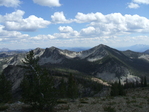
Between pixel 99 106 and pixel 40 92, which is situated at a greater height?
pixel 40 92

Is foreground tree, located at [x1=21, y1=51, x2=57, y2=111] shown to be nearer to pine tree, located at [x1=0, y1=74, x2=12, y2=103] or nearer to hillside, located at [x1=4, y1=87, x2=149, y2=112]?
hillside, located at [x1=4, y1=87, x2=149, y2=112]

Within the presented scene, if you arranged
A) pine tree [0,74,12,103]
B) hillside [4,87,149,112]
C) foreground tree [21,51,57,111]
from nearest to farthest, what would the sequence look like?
foreground tree [21,51,57,111] < hillside [4,87,149,112] < pine tree [0,74,12,103]

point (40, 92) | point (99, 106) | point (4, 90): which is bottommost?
point (4, 90)

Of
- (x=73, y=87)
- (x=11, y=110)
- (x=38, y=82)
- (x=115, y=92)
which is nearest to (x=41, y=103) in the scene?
(x=38, y=82)

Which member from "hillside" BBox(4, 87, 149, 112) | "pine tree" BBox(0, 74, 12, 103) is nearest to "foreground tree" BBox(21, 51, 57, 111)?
"hillside" BBox(4, 87, 149, 112)

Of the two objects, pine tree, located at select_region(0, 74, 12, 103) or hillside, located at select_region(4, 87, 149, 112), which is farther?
pine tree, located at select_region(0, 74, 12, 103)

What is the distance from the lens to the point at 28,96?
18.5 meters

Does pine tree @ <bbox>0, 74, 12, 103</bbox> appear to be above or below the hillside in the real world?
below

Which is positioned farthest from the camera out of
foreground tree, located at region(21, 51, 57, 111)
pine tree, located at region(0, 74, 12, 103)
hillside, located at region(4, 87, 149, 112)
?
pine tree, located at region(0, 74, 12, 103)

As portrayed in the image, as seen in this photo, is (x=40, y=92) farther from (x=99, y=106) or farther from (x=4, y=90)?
(x=4, y=90)

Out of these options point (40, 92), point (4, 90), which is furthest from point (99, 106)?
point (4, 90)

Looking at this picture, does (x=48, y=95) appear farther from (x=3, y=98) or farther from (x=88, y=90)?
(x=88, y=90)

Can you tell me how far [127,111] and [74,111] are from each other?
8193 mm

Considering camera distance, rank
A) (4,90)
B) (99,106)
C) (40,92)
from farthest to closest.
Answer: (4,90)
(99,106)
(40,92)
